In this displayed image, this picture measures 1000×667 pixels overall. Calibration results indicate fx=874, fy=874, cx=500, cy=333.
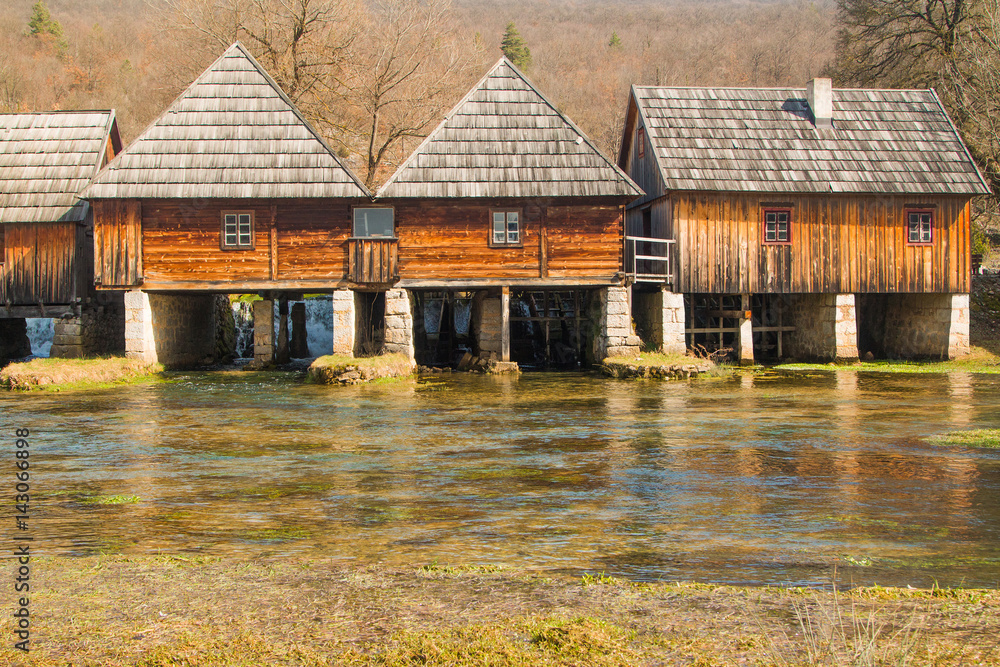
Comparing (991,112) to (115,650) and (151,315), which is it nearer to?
(151,315)

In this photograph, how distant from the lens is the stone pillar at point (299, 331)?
31.2 meters

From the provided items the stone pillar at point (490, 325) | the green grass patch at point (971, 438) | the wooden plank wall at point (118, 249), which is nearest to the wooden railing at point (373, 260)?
Answer: the stone pillar at point (490, 325)

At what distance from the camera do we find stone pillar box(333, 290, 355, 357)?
2344 cm

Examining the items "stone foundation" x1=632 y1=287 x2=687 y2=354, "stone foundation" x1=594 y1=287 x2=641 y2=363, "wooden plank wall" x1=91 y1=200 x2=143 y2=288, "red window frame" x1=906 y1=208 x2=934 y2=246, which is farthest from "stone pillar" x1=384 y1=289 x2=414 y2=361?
"red window frame" x1=906 y1=208 x2=934 y2=246

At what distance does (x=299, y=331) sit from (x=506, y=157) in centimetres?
1151

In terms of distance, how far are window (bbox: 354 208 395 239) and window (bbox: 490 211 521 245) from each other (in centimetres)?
284

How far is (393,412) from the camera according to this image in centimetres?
1619

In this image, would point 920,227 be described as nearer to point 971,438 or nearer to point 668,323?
point 668,323

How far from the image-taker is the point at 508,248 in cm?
2425

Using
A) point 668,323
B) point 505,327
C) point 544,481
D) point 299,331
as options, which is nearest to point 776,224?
point 668,323

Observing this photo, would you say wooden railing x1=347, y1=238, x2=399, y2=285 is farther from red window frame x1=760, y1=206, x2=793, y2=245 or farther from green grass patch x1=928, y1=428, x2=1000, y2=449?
green grass patch x1=928, y1=428, x2=1000, y2=449

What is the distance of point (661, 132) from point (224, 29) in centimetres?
2039

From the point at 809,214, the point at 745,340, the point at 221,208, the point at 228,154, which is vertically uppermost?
the point at 228,154

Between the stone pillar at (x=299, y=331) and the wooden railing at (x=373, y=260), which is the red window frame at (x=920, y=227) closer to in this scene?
the wooden railing at (x=373, y=260)
